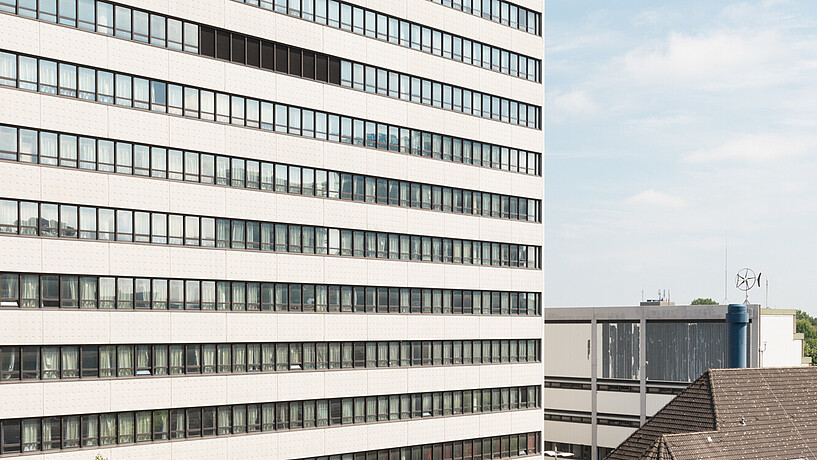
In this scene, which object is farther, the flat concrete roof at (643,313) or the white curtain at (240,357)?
the flat concrete roof at (643,313)

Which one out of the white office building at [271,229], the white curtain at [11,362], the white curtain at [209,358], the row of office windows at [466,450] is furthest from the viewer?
the row of office windows at [466,450]

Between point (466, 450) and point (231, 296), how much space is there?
23.9 metres

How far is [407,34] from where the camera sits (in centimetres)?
6481

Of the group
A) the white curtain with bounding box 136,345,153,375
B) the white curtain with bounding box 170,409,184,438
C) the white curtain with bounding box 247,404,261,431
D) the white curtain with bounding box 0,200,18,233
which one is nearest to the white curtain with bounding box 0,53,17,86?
the white curtain with bounding box 0,200,18,233

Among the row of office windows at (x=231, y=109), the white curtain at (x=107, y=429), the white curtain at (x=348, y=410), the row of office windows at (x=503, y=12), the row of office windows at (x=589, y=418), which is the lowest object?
the row of office windows at (x=589, y=418)

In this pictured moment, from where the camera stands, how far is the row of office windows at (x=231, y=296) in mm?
45844

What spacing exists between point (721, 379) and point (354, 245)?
2396 cm

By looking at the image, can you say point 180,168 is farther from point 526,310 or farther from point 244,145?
point 526,310

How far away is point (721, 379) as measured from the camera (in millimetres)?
52625

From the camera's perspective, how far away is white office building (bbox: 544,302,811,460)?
81.2 m

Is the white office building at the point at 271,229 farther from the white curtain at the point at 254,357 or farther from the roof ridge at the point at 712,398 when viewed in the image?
the roof ridge at the point at 712,398

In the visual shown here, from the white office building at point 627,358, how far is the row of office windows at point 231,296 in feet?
61.0

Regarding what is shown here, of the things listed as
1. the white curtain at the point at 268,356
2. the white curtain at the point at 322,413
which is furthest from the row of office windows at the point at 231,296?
the white curtain at the point at 322,413

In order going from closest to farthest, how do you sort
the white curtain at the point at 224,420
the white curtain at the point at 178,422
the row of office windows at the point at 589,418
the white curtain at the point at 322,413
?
the white curtain at the point at 178,422 < the white curtain at the point at 224,420 < the white curtain at the point at 322,413 < the row of office windows at the point at 589,418
